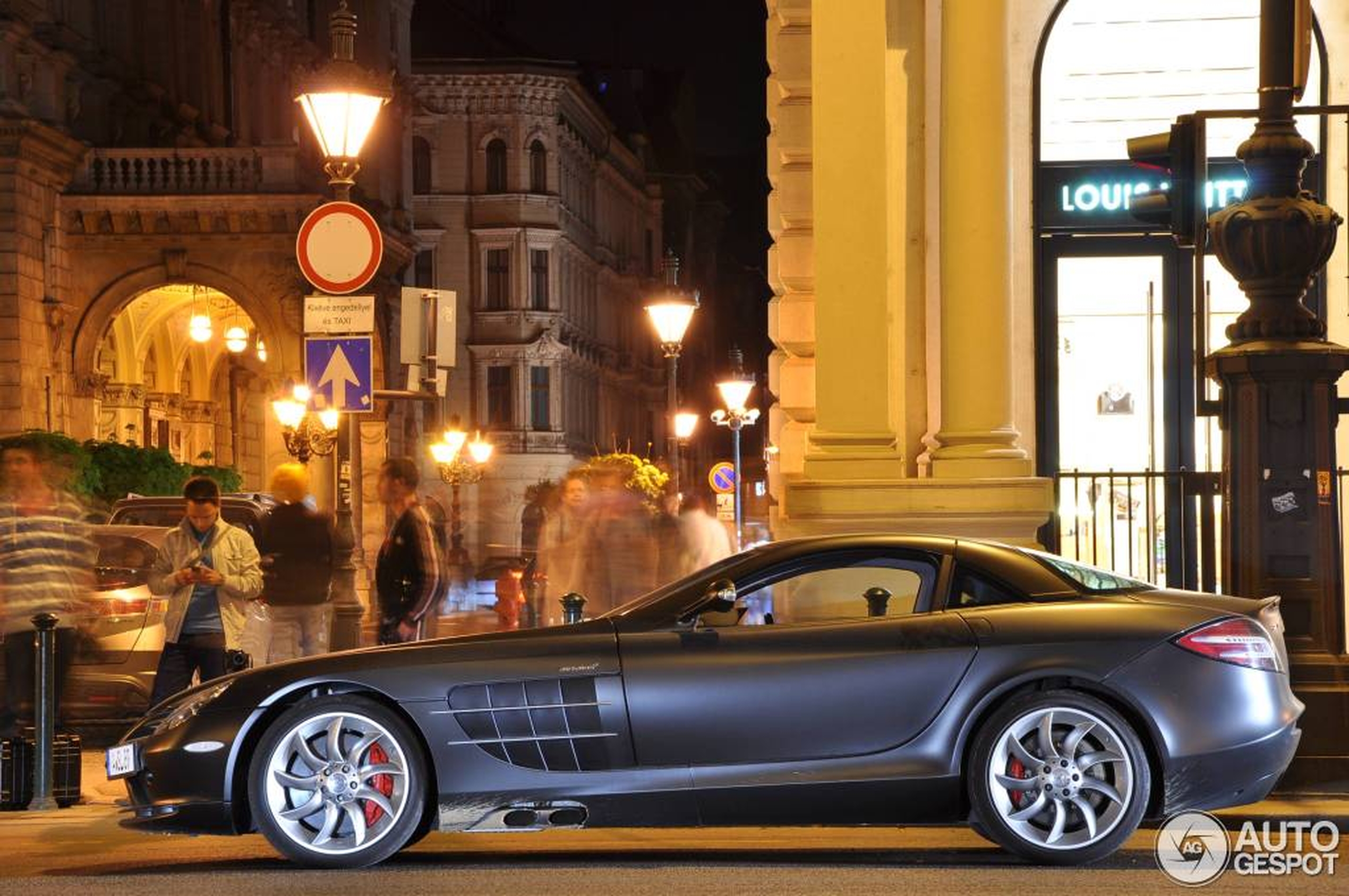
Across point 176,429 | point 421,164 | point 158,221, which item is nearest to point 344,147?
point 158,221

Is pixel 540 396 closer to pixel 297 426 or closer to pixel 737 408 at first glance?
pixel 297 426

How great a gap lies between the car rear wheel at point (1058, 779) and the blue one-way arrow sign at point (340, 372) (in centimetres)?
676

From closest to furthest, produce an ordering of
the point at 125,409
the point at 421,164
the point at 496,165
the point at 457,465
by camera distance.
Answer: the point at 125,409, the point at 457,465, the point at 496,165, the point at 421,164

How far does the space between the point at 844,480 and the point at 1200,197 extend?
526 cm

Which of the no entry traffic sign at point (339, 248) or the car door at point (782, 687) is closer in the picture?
the car door at point (782, 687)

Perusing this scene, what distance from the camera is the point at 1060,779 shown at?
353 inches

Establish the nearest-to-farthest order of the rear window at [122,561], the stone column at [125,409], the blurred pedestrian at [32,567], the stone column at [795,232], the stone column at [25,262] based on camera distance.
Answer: the blurred pedestrian at [32,567], the rear window at [122,561], the stone column at [795,232], the stone column at [25,262], the stone column at [125,409]

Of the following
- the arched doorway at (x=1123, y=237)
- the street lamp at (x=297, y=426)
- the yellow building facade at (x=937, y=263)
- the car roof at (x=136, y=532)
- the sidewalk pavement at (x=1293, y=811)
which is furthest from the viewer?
the street lamp at (x=297, y=426)

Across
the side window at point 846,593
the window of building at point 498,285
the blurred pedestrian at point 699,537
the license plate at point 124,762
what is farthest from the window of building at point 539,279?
the license plate at point 124,762

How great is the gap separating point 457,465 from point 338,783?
4761cm

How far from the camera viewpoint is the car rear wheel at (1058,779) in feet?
29.3

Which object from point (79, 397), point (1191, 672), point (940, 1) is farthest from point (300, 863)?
point (79, 397)

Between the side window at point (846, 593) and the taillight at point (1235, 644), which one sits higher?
the side window at point (846, 593)

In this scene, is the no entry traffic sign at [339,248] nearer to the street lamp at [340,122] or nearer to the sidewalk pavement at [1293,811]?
the street lamp at [340,122]
